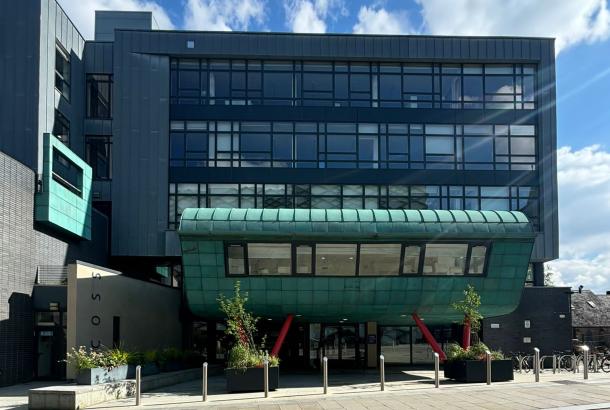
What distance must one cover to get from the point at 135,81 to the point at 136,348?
49.7ft

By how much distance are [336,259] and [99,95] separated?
18435 mm

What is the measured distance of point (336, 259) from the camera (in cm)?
2419

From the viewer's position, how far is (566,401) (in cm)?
1675

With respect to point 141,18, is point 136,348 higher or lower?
lower

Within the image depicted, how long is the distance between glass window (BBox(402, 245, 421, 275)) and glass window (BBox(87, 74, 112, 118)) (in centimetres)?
1911

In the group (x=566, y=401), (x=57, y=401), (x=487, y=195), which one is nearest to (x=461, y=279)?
(x=566, y=401)

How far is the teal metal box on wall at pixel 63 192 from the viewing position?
25953 millimetres

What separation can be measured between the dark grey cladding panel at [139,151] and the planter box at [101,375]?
45.3 ft

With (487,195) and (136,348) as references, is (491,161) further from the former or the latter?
(136,348)

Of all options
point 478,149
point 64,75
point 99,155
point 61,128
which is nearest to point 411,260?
point 478,149

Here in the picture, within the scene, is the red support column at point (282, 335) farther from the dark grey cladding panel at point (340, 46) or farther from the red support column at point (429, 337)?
the dark grey cladding panel at point (340, 46)

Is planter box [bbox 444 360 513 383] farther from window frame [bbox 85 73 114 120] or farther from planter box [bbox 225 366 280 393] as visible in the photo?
window frame [bbox 85 73 114 120]

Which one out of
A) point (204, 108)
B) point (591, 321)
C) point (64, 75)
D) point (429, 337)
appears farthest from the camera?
point (591, 321)

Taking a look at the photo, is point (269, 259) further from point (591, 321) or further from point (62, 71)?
point (591, 321)
